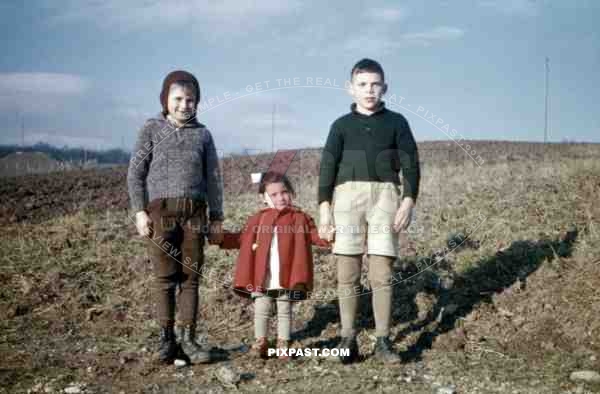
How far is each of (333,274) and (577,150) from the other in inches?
349

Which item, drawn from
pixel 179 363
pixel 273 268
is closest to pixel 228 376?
pixel 179 363

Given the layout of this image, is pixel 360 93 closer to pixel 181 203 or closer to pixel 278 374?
pixel 181 203

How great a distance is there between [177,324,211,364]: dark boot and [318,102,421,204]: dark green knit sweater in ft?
3.80

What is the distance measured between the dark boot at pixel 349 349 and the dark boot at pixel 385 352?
135 millimetres

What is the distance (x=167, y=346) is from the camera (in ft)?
11.5

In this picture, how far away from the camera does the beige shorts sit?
11.2 feet

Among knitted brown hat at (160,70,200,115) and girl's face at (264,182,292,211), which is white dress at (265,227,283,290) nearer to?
girl's face at (264,182,292,211)

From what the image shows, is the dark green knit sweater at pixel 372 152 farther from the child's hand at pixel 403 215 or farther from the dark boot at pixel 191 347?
the dark boot at pixel 191 347

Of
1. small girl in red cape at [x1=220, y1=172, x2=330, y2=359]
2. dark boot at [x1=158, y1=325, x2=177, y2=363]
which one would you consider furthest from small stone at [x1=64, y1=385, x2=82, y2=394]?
small girl in red cape at [x1=220, y1=172, x2=330, y2=359]

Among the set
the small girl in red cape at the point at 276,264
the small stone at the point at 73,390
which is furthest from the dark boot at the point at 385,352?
the small stone at the point at 73,390

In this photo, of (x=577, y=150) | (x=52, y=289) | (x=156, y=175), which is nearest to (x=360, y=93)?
(x=156, y=175)

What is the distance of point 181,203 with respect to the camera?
11.3ft

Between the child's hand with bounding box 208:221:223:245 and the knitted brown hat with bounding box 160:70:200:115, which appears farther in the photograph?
the child's hand with bounding box 208:221:223:245

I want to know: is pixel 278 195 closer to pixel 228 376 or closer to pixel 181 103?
pixel 181 103
